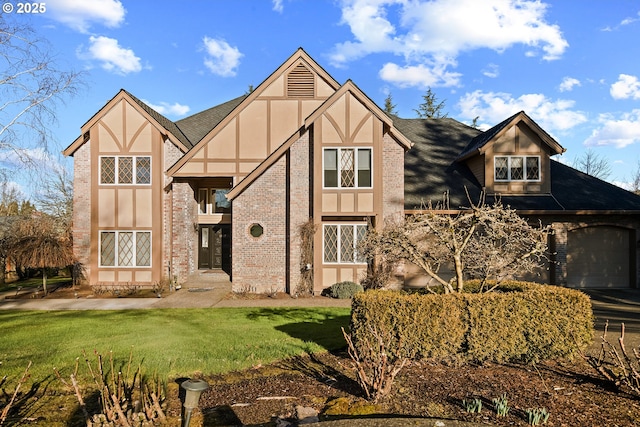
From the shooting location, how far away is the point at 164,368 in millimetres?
6855

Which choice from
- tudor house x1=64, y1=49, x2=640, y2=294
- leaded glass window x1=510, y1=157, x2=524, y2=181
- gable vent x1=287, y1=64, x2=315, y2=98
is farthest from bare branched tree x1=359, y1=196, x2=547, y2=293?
gable vent x1=287, y1=64, x2=315, y2=98

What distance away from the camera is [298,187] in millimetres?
15281

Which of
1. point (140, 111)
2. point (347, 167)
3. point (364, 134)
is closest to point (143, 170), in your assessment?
point (140, 111)

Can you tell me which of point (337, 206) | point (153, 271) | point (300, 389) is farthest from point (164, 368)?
point (153, 271)

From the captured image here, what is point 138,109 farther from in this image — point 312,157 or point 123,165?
point 312,157

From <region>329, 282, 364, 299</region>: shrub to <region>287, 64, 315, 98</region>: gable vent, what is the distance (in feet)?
28.0

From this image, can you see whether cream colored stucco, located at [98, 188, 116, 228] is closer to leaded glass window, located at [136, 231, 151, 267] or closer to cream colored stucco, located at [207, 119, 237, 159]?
leaded glass window, located at [136, 231, 151, 267]

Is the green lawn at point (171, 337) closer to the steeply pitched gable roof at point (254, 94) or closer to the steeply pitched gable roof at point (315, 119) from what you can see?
the steeply pitched gable roof at point (315, 119)

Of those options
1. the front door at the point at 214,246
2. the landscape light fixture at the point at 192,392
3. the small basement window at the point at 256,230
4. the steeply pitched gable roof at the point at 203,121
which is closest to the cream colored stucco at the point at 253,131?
the small basement window at the point at 256,230

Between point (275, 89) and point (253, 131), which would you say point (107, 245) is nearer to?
point (253, 131)

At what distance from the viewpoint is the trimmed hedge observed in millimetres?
6441

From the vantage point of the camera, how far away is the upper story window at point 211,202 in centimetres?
1983

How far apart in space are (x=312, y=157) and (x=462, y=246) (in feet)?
28.8

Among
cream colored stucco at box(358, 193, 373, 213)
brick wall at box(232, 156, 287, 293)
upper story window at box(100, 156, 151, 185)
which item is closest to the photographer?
cream colored stucco at box(358, 193, 373, 213)
